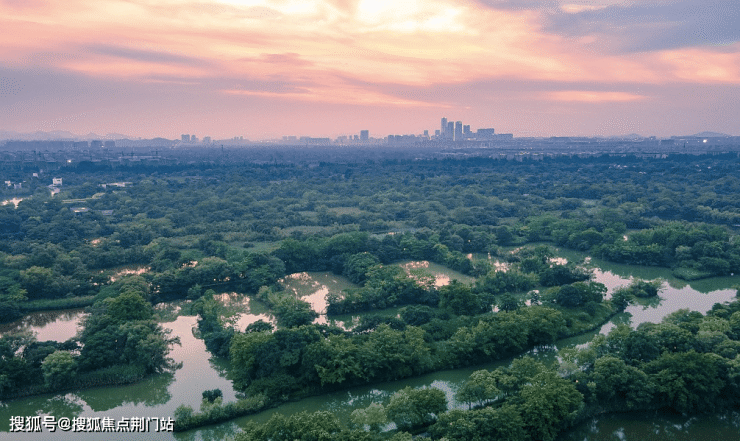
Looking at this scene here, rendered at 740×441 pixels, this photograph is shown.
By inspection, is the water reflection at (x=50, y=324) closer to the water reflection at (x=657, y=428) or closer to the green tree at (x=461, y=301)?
the green tree at (x=461, y=301)

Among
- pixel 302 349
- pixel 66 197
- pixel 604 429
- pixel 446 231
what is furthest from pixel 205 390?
pixel 66 197

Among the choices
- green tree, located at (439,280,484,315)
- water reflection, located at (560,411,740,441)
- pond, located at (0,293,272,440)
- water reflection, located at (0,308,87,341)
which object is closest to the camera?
water reflection, located at (560,411,740,441)

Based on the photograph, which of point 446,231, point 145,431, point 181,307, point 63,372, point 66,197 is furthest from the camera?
point 66,197

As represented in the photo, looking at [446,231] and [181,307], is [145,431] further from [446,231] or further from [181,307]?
[446,231]

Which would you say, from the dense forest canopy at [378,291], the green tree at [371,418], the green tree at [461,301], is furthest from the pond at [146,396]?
the green tree at [461,301]

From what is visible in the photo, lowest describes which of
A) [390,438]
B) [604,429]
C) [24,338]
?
[604,429]

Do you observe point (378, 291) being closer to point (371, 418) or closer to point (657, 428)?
point (371, 418)

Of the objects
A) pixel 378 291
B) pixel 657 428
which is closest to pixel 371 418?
pixel 657 428

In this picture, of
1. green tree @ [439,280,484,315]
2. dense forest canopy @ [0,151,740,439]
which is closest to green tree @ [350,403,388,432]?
dense forest canopy @ [0,151,740,439]

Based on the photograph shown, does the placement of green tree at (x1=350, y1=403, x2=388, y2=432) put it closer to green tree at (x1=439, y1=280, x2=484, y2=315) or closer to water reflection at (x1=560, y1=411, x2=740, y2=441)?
water reflection at (x1=560, y1=411, x2=740, y2=441)

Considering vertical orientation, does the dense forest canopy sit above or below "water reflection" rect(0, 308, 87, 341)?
above

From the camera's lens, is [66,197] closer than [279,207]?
No
